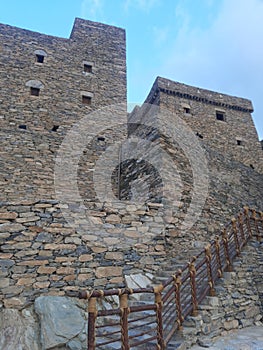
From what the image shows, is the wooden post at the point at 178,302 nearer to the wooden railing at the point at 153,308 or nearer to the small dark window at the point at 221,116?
the wooden railing at the point at 153,308

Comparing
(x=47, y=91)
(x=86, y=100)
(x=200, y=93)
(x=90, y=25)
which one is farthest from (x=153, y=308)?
(x=90, y=25)

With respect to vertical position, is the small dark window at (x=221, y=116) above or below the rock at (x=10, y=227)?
above

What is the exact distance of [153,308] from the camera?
136 inches

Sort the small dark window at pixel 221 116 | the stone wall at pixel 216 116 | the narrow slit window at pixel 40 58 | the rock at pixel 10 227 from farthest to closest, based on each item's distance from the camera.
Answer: the small dark window at pixel 221 116
the stone wall at pixel 216 116
the narrow slit window at pixel 40 58
the rock at pixel 10 227

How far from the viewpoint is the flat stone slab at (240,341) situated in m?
3.82

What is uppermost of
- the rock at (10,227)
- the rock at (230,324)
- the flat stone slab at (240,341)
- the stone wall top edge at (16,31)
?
the stone wall top edge at (16,31)

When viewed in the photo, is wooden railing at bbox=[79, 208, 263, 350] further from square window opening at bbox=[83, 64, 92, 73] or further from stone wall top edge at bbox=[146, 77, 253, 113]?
square window opening at bbox=[83, 64, 92, 73]

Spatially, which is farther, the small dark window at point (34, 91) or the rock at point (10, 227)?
the small dark window at point (34, 91)

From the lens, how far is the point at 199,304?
4332mm

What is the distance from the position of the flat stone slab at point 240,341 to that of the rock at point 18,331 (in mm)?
2215

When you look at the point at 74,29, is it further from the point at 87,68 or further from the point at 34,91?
the point at 34,91

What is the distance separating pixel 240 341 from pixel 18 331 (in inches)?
127

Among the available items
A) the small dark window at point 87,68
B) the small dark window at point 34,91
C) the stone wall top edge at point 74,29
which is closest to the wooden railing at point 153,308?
the small dark window at point 34,91

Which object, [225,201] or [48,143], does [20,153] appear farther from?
[225,201]
